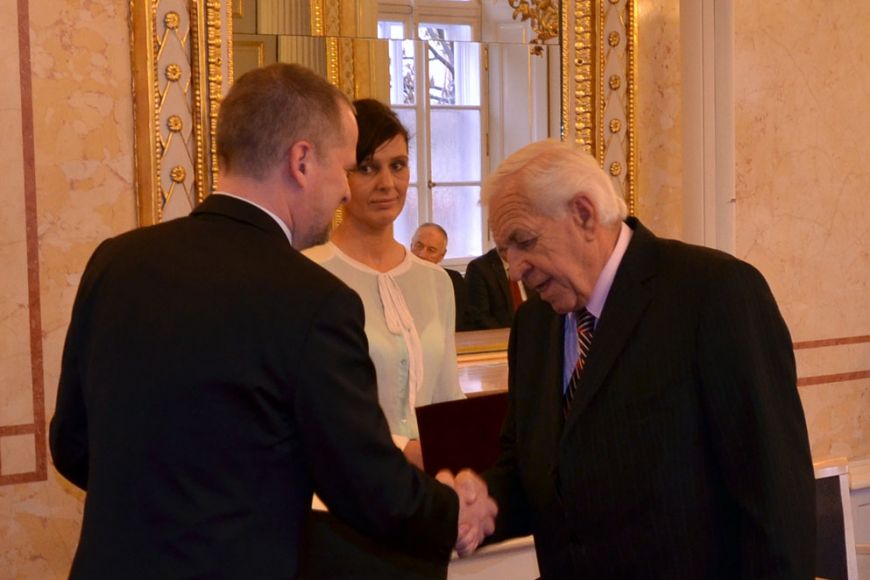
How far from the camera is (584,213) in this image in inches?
89.1

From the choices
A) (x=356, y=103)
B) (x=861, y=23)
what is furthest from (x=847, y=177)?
(x=356, y=103)

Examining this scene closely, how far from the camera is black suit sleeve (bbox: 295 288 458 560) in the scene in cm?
190

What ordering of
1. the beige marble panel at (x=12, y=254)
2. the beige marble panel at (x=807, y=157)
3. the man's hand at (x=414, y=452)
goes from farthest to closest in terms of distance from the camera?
the beige marble panel at (x=807, y=157), the beige marble panel at (x=12, y=254), the man's hand at (x=414, y=452)

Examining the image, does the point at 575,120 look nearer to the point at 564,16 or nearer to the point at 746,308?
the point at 564,16

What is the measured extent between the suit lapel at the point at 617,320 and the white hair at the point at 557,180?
0.36ft

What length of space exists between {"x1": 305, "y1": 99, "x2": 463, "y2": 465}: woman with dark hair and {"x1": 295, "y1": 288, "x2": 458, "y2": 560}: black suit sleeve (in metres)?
0.92

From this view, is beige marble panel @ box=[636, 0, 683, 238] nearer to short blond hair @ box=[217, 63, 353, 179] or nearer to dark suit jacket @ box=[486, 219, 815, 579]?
dark suit jacket @ box=[486, 219, 815, 579]

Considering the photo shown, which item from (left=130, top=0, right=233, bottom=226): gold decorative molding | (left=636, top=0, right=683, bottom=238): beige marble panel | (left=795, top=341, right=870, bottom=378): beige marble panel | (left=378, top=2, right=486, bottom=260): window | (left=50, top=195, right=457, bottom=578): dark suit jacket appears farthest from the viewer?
(left=795, top=341, right=870, bottom=378): beige marble panel

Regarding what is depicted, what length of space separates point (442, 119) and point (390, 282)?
1.03 meters

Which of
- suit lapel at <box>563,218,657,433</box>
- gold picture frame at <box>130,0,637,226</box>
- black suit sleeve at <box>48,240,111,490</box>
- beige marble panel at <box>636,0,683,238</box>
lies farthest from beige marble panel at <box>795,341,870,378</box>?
black suit sleeve at <box>48,240,111,490</box>

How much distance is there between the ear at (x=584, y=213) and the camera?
225 cm

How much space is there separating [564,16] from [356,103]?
1374 mm

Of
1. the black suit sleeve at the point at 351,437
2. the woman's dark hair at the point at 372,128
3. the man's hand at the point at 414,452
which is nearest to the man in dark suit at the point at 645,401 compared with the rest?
the black suit sleeve at the point at 351,437

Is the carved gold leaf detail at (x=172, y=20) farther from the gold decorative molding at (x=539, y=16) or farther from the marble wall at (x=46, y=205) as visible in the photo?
the gold decorative molding at (x=539, y=16)
